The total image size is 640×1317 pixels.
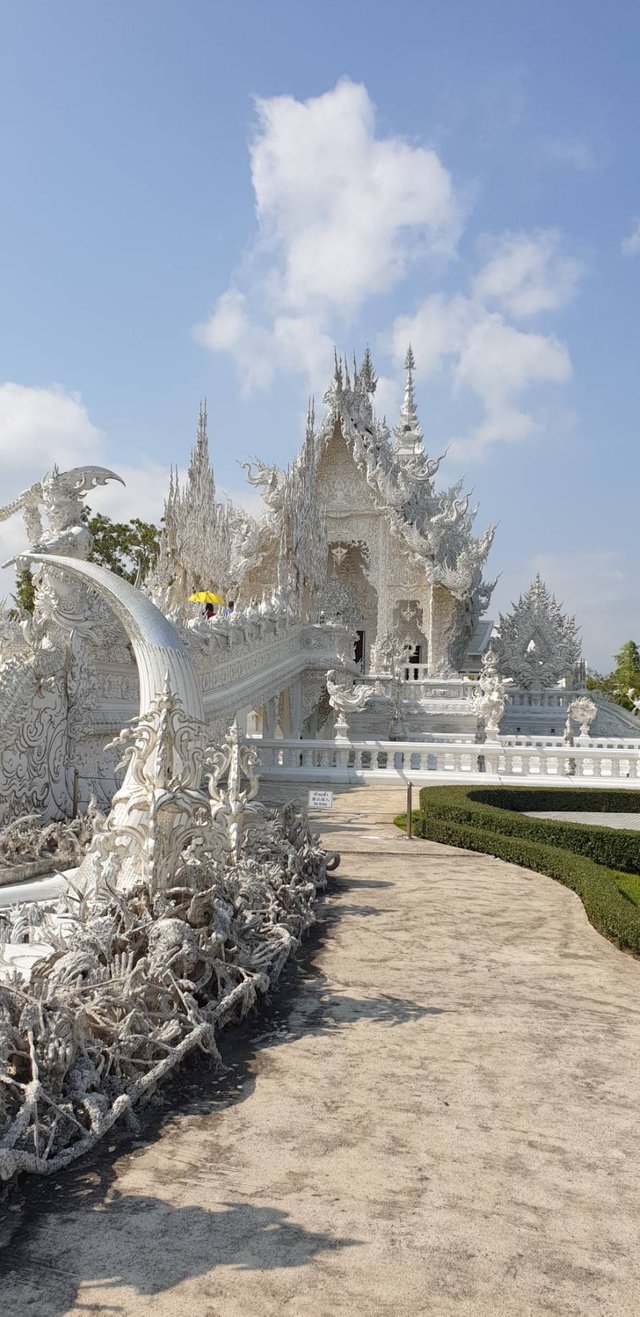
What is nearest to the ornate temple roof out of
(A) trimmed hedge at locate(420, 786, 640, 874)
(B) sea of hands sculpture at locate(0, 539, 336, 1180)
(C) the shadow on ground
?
(A) trimmed hedge at locate(420, 786, 640, 874)

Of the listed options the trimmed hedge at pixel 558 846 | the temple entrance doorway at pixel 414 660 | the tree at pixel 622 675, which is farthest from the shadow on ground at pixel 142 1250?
the tree at pixel 622 675

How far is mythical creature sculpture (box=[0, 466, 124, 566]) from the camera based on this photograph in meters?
7.95

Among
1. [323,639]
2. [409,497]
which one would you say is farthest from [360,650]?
[323,639]

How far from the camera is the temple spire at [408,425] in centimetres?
3050

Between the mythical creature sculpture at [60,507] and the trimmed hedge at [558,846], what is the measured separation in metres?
4.12

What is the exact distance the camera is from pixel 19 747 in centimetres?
683

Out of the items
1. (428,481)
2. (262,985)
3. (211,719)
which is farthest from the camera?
(428,481)

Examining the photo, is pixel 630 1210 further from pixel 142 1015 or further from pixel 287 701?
pixel 287 701

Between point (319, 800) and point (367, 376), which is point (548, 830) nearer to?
point (319, 800)

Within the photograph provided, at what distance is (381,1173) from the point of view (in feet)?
8.00

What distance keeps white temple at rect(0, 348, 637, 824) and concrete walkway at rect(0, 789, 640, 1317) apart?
276 cm

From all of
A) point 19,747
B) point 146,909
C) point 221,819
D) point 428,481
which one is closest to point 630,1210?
point 146,909

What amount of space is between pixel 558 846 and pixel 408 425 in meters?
25.9

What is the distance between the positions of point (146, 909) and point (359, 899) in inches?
92.2
